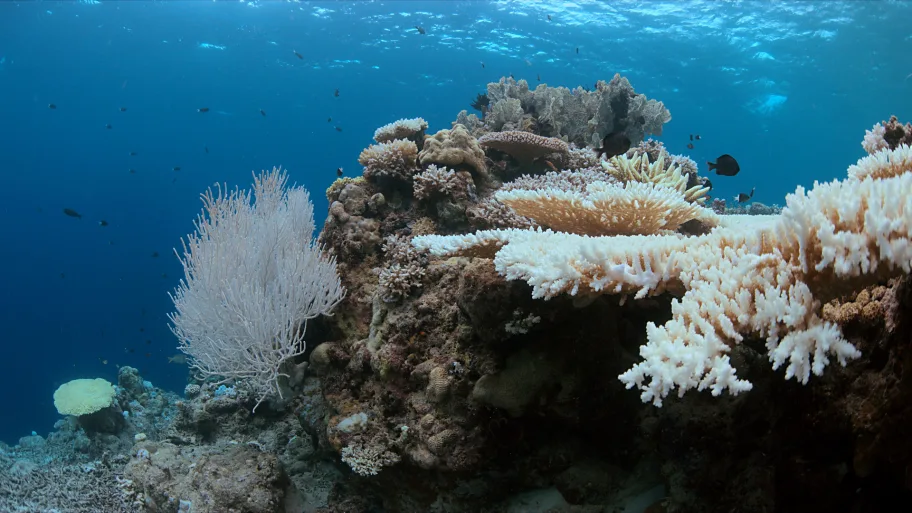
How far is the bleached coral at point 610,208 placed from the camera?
3426 mm

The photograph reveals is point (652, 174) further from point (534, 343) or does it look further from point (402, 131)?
point (402, 131)

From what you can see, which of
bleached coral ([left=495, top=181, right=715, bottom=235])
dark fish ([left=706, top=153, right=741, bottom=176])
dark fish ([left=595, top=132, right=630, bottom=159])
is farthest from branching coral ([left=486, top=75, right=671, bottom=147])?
bleached coral ([left=495, top=181, right=715, bottom=235])

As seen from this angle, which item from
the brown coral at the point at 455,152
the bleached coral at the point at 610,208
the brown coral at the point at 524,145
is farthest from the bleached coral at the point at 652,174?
the brown coral at the point at 455,152

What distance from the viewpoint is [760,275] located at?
6.72 ft

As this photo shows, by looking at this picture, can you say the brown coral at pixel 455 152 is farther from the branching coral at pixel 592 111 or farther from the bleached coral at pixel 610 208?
the branching coral at pixel 592 111

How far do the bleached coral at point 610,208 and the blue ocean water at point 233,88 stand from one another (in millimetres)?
27356

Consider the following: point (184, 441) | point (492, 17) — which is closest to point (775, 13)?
point (492, 17)

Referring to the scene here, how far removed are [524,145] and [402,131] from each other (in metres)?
1.84

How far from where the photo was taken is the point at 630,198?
3.39 m

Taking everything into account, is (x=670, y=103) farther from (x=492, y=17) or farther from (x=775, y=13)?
(x=492, y=17)

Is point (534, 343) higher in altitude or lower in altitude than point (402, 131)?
lower

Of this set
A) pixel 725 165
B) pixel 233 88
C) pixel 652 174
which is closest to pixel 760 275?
pixel 652 174

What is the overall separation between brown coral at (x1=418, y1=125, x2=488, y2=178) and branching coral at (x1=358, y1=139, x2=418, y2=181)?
15 centimetres

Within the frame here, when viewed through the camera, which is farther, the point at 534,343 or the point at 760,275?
the point at 534,343
